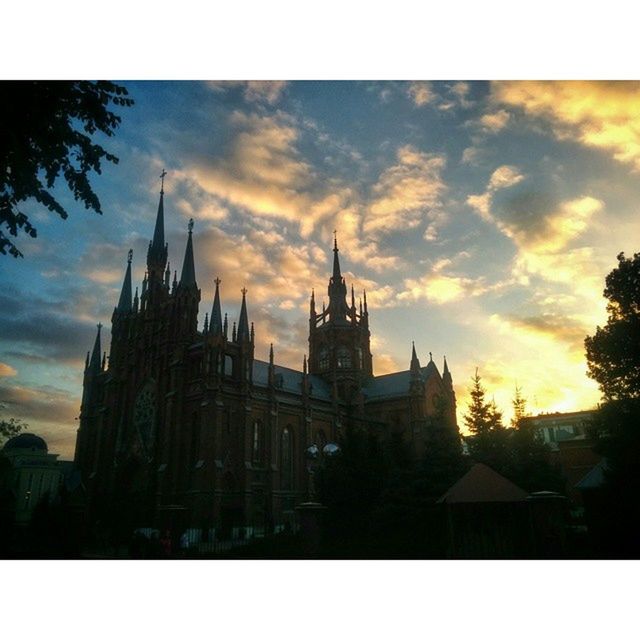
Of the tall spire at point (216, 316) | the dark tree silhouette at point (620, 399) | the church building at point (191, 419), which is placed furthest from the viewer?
the tall spire at point (216, 316)

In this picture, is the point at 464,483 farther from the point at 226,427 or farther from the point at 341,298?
the point at 341,298

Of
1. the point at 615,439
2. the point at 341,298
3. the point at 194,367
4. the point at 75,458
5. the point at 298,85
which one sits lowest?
the point at 615,439

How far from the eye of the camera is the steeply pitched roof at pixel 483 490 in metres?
17.1

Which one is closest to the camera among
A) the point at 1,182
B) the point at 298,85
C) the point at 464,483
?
the point at 1,182

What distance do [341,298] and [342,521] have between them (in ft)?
156

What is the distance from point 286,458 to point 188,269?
18.0 metres

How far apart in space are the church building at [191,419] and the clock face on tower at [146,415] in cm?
9

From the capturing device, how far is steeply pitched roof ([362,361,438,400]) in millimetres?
58062

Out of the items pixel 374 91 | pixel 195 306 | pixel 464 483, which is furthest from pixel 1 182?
pixel 195 306

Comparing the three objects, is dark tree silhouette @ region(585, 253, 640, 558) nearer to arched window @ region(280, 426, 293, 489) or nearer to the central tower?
arched window @ region(280, 426, 293, 489)

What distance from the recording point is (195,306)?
1667 inches

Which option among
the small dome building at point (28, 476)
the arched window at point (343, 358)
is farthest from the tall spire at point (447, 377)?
the small dome building at point (28, 476)

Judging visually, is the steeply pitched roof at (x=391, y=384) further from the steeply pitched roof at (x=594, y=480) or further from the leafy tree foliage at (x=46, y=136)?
the leafy tree foliage at (x=46, y=136)

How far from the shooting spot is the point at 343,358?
61.1 metres
